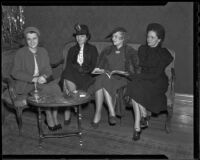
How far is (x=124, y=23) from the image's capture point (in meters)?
4.28

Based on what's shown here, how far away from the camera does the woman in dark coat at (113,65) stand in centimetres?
423

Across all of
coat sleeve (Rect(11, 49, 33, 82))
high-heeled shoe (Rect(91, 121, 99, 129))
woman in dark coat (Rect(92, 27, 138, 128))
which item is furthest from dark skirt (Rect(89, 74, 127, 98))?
coat sleeve (Rect(11, 49, 33, 82))

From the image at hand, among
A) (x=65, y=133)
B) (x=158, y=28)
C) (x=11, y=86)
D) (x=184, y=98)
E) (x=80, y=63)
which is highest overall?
(x=158, y=28)

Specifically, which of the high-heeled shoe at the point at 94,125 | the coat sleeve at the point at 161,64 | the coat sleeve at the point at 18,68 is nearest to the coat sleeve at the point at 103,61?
the coat sleeve at the point at 161,64

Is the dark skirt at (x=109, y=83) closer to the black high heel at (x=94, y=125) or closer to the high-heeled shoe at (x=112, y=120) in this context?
the high-heeled shoe at (x=112, y=120)

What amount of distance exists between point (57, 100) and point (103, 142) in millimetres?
722

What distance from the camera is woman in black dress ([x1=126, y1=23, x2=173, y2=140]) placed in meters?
4.23

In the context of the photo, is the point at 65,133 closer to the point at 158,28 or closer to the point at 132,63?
the point at 132,63

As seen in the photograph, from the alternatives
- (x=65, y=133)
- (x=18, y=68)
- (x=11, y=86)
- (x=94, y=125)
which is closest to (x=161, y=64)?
(x=94, y=125)

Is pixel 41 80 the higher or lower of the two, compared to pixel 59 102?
higher

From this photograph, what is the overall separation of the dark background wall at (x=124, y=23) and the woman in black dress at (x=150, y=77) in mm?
90

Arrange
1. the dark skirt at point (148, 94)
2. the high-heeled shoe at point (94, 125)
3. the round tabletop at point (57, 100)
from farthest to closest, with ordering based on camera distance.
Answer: the high-heeled shoe at point (94, 125)
the dark skirt at point (148, 94)
the round tabletop at point (57, 100)

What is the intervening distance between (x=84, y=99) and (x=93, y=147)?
55cm

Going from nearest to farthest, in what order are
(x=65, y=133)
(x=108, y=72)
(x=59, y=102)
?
(x=59, y=102)
(x=108, y=72)
(x=65, y=133)
